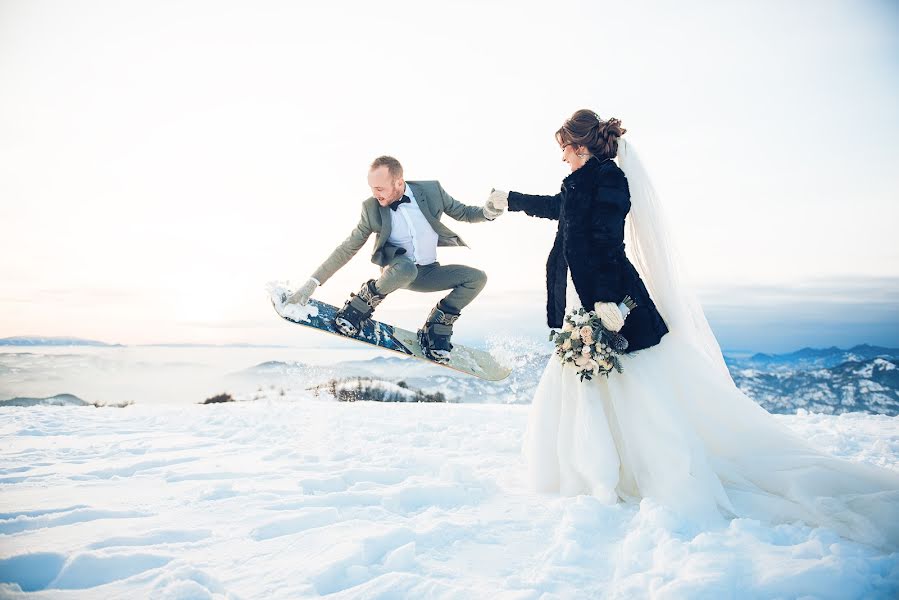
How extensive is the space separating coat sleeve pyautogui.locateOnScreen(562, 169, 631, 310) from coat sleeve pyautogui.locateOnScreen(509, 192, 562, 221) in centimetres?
52

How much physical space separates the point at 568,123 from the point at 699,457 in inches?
91.4

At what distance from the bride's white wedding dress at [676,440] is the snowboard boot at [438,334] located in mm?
1905

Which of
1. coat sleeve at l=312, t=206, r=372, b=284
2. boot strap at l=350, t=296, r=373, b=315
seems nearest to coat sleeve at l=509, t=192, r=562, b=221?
coat sleeve at l=312, t=206, r=372, b=284

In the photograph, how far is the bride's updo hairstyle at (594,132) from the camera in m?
3.42

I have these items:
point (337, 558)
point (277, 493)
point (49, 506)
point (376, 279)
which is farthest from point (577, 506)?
point (49, 506)

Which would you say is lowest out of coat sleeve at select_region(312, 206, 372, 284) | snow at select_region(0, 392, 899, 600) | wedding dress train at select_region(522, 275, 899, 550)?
snow at select_region(0, 392, 899, 600)

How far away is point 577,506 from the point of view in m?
2.93

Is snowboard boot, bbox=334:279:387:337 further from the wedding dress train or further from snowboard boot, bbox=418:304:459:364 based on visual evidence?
the wedding dress train

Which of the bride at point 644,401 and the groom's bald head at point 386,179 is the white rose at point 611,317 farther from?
the groom's bald head at point 386,179

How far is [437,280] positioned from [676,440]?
8.91 feet

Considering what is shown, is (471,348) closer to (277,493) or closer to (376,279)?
(376,279)

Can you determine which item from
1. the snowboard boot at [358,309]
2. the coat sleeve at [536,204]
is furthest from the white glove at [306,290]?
the coat sleeve at [536,204]

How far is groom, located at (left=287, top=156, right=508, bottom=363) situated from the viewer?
15.1ft

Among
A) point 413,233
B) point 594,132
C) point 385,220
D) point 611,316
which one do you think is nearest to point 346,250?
point 385,220
